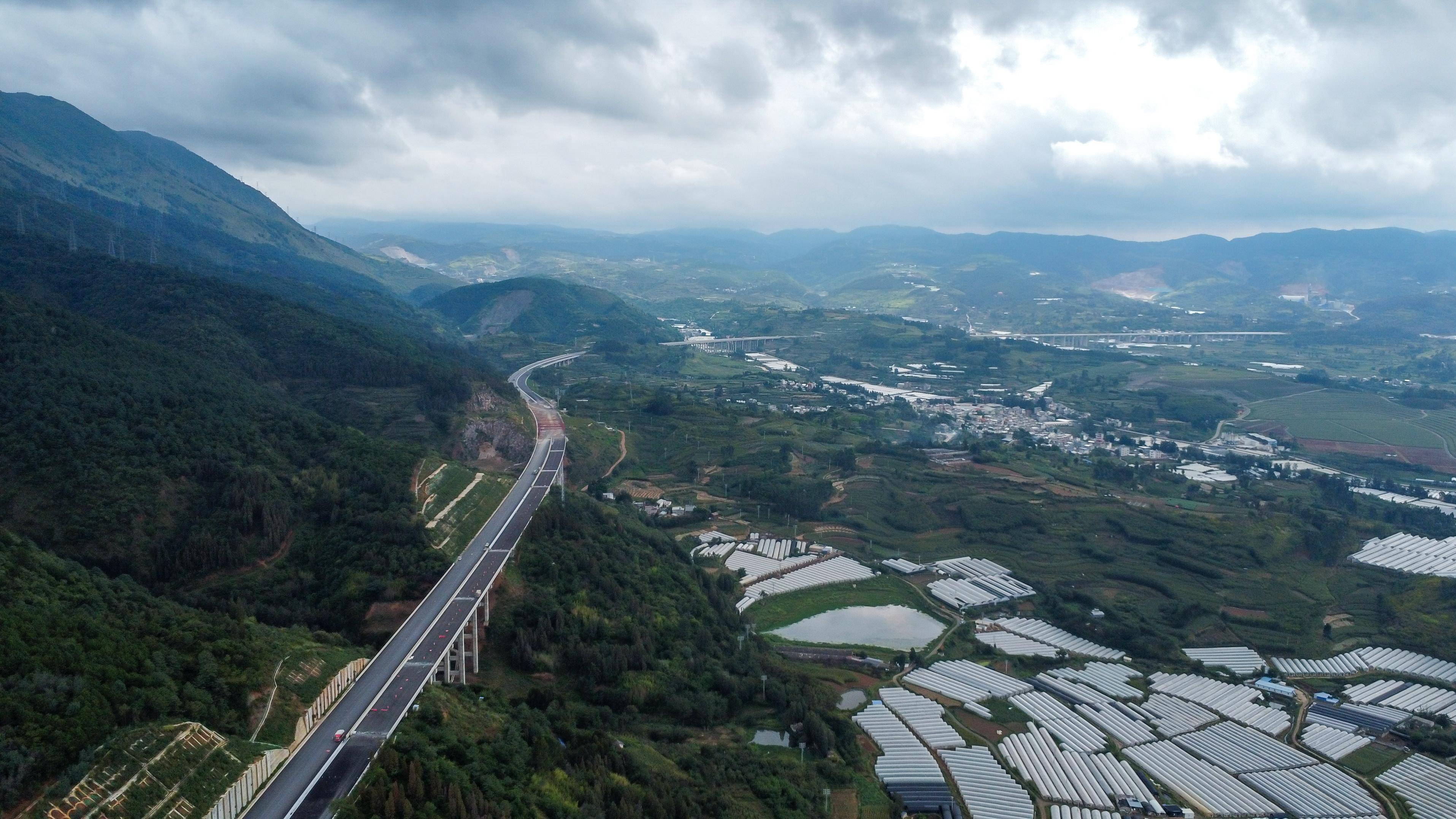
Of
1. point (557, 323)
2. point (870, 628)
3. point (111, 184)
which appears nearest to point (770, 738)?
point (870, 628)

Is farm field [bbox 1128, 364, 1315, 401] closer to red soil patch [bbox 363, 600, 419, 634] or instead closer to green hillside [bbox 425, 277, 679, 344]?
green hillside [bbox 425, 277, 679, 344]

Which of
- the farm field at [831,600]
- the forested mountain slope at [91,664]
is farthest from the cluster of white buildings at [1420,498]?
the forested mountain slope at [91,664]

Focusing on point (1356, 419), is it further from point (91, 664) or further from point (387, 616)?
point (91, 664)

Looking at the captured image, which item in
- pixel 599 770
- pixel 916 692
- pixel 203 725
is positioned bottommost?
pixel 916 692

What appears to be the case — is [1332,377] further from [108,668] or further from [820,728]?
[108,668]

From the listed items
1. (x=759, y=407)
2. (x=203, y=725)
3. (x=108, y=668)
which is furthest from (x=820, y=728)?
(x=759, y=407)

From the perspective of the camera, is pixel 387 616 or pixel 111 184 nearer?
pixel 387 616

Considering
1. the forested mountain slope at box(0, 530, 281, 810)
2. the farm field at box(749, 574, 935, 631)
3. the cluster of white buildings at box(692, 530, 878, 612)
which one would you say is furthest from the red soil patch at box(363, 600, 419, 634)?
the cluster of white buildings at box(692, 530, 878, 612)
